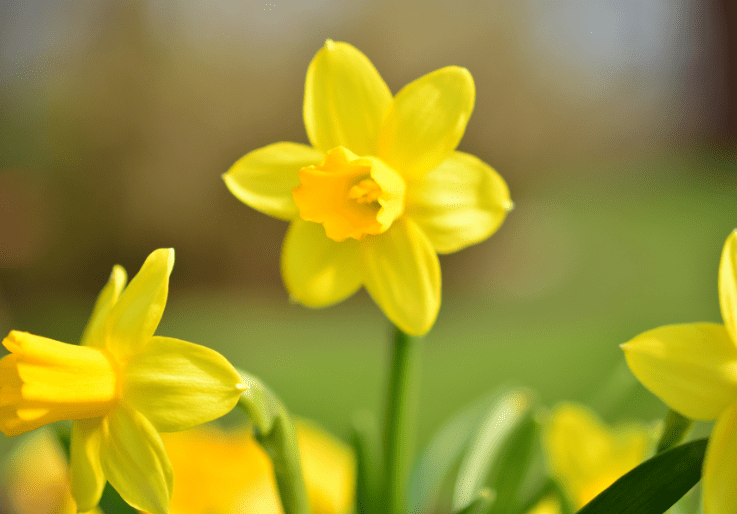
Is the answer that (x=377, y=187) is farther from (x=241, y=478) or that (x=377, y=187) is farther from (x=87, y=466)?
(x=241, y=478)

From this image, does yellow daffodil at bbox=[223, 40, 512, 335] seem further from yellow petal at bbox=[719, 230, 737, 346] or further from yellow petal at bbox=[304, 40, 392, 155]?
yellow petal at bbox=[719, 230, 737, 346]

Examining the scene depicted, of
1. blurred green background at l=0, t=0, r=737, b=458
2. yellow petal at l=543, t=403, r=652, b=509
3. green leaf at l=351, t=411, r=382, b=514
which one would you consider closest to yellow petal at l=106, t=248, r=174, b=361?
green leaf at l=351, t=411, r=382, b=514

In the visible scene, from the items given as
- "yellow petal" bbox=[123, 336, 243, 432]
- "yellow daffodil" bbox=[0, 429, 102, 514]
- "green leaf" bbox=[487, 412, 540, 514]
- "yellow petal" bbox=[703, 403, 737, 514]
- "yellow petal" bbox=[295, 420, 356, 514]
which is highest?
"yellow petal" bbox=[123, 336, 243, 432]

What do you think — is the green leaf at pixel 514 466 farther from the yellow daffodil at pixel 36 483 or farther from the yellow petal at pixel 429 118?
the yellow daffodil at pixel 36 483

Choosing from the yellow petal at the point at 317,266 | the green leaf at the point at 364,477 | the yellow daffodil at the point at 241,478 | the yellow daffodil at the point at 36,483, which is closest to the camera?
the yellow petal at the point at 317,266

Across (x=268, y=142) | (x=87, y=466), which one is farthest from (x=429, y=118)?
(x=268, y=142)

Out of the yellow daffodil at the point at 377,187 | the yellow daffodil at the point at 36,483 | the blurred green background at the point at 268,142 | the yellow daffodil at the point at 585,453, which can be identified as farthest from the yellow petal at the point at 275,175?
the blurred green background at the point at 268,142

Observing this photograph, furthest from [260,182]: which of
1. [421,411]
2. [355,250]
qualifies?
[421,411]
